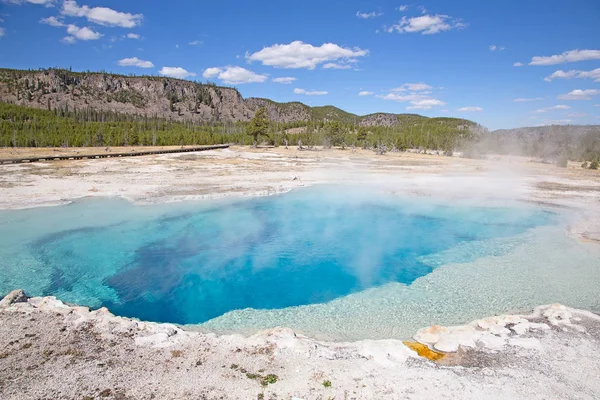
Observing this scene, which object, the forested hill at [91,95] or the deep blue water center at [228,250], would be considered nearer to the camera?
the deep blue water center at [228,250]

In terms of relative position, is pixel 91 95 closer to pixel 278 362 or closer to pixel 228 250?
pixel 228 250

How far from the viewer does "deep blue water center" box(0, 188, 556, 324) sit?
9906mm

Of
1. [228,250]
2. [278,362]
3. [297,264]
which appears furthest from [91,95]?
[278,362]

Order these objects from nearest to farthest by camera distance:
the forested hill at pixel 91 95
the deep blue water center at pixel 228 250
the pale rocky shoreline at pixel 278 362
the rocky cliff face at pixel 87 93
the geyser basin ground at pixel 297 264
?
the pale rocky shoreline at pixel 278 362 < the geyser basin ground at pixel 297 264 < the deep blue water center at pixel 228 250 < the forested hill at pixel 91 95 < the rocky cliff face at pixel 87 93

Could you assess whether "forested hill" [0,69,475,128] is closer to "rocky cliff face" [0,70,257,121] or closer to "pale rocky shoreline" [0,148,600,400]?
"rocky cliff face" [0,70,257,121]

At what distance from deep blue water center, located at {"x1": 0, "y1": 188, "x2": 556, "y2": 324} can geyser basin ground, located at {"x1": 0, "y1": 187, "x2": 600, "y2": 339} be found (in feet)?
0.19

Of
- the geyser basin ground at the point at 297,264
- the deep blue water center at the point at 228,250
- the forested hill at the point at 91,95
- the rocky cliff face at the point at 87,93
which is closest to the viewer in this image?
the geyser basin ground at the point at 297,264

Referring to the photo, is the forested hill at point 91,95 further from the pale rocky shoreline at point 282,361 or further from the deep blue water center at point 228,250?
the pale rocky shoreline at point 282,361

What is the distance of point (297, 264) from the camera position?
12375mm

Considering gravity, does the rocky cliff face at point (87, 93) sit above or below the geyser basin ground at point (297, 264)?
above

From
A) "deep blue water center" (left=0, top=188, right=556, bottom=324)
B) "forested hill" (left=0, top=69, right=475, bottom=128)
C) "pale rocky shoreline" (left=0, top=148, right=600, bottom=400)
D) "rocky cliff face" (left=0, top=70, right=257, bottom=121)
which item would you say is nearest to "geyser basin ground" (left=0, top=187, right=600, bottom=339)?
"deep blue water center" (left=0, top=188, right=556, bottom=324)

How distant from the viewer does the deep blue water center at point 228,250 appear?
991cm

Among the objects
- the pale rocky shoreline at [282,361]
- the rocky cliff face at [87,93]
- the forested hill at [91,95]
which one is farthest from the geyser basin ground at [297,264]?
the rocky cliff face at [87,93]

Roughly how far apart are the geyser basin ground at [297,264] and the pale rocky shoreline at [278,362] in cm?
129
